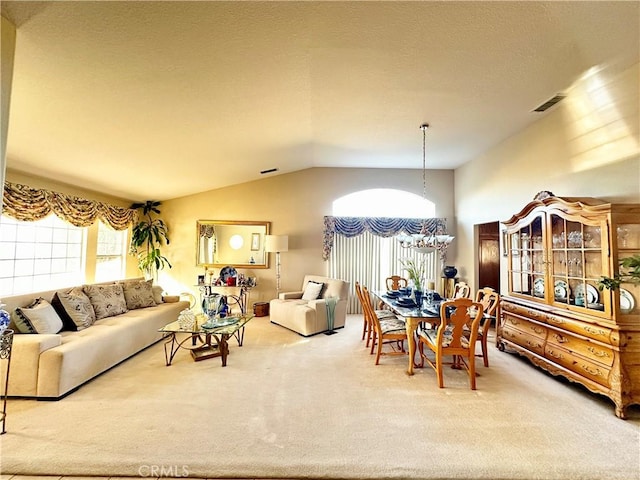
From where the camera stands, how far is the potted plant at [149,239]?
5906 mm

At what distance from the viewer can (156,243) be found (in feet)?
20.4

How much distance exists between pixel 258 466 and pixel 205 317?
7.55 ft

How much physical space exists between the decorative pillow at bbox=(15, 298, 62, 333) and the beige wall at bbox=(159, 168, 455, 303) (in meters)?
3.11

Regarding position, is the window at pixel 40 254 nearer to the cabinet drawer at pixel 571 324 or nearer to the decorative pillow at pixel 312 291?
the decorative pillow at pixel 312 291

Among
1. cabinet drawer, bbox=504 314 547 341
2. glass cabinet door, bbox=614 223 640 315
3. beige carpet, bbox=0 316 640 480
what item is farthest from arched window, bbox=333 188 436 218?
glass cabinet door, bbox=614 223 640 315

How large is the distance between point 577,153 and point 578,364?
7.50ft

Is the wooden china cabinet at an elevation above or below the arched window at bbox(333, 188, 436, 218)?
below

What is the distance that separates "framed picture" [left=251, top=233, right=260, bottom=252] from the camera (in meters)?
6.24

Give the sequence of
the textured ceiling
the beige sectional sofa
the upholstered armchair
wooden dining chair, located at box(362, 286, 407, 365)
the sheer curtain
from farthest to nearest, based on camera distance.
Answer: the sheer curtain, the upholstered armchair, wooden dining chair, located at box(362, 286, 407, 365), the beige sectional sofa, the textured ceiling

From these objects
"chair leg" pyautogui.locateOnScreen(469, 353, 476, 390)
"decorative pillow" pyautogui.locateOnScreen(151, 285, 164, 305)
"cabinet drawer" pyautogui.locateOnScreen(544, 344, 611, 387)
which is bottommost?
"chair leg" pyautogui.locateOnScreen(469, 353, 476, 390)

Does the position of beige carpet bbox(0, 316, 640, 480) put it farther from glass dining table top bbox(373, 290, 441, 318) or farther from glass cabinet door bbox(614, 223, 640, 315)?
glass cabinet door bbox(614, 223, 640, 315)

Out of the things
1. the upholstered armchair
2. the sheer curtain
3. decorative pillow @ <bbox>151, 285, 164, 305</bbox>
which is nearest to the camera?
the upholstered armchair

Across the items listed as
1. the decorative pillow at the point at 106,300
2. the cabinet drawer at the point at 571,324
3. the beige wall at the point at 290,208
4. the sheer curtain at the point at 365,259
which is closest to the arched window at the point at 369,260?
the sheer curtain at the point at 365,259

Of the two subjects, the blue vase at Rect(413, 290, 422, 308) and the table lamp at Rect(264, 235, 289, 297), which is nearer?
the blue vase at Rect(413, 290, 422, 308)
